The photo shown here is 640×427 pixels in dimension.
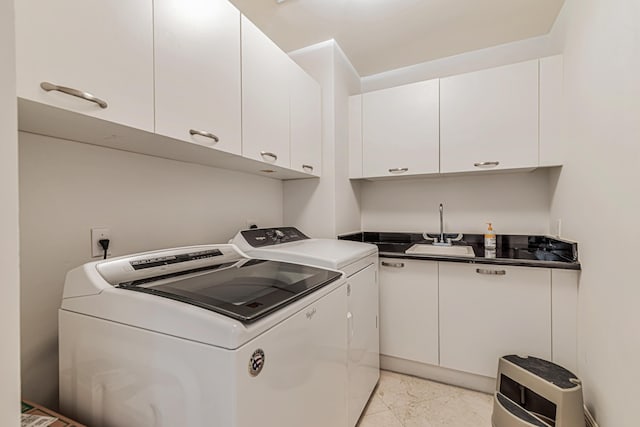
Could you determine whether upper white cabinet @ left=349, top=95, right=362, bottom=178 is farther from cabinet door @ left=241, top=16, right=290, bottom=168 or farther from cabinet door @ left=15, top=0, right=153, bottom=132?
cabinet door @ left=15, top=0, right=153, bottom=132

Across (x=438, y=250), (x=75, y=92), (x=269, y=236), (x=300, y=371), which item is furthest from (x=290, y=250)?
(x=438, y=250)

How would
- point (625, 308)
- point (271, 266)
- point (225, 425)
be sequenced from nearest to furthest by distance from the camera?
1. point (225, 425)
2. point (625, 308)
3. point (271, 266)

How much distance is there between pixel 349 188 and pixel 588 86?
159cm

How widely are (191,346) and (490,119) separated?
88.4 inches

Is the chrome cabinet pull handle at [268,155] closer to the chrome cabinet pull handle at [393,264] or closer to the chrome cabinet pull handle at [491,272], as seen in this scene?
the chrome cabinet pull handle at [393,264]

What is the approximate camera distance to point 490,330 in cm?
180

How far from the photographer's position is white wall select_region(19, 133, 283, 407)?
3.23 ft

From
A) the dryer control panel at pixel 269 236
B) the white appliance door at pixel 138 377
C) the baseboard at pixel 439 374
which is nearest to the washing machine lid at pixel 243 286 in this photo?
the white appliance door at pixel 138 377

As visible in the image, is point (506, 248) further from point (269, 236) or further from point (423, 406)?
point (269, 236)

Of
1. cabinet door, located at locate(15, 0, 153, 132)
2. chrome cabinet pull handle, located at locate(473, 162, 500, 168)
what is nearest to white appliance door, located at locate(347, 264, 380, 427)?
chrome cabinet pull handle, located at locate(473, 162, 500, 168)

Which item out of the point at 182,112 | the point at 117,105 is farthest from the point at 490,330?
the point at 117,105

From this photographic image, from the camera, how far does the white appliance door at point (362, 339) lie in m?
1.43

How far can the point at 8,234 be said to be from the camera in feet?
1.42

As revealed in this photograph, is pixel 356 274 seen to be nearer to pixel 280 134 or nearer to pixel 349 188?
pixel 280 134
